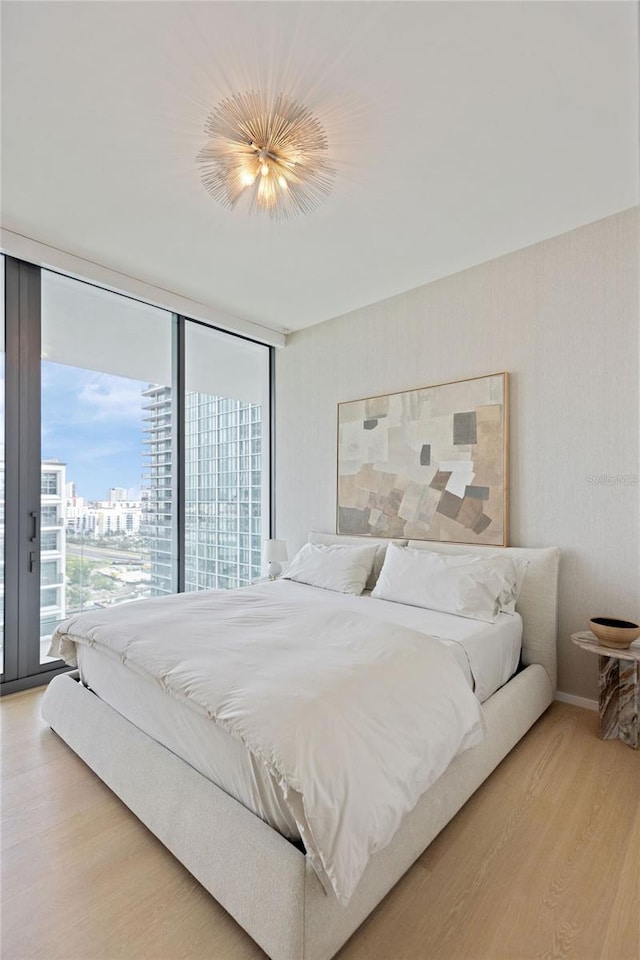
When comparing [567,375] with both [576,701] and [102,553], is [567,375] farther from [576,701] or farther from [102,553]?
[102,553]

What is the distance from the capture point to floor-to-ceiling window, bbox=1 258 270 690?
2.95 meters

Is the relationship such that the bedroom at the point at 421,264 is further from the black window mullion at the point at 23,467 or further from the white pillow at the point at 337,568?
the white pillow at the point at 337,568

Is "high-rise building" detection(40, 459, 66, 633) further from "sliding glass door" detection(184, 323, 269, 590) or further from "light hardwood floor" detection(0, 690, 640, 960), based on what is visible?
"light hardwood floor" detection(0, 690, 640, 960)

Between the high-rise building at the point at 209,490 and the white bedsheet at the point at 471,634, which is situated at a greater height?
the high-rise building at the point at 209,490

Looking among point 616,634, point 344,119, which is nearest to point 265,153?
point 344,119

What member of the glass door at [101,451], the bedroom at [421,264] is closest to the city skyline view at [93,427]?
the glass door at [101,451]

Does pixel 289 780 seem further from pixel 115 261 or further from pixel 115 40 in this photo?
pixel 115 261

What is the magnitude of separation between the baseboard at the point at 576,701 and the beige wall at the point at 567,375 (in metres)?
0.05

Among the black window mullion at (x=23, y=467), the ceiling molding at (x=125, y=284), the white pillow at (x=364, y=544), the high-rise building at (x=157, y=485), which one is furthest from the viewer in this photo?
A: the high-rise building at (x=157, y=485)

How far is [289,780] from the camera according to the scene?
1.13m

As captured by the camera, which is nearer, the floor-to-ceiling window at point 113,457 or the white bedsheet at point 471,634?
the white bedsheet at point 471,634

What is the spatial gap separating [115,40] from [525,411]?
259cm

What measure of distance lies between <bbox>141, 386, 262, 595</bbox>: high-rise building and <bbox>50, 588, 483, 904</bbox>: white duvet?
1.60m

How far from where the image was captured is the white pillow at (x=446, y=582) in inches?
97.5
